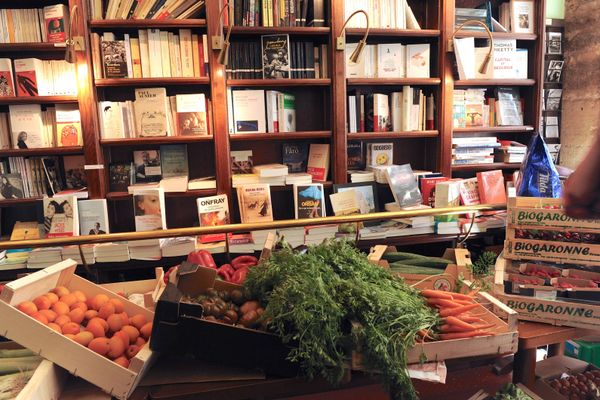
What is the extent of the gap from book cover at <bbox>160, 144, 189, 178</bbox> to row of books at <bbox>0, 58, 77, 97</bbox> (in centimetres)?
69

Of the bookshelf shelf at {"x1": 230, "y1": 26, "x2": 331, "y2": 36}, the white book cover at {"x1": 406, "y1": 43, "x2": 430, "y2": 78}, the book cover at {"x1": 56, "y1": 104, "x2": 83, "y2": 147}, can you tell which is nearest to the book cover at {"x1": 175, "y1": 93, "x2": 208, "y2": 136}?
the bookshelf shelf at {"x1": 230, "y1": 26, "x2": 331, "y2": 36}

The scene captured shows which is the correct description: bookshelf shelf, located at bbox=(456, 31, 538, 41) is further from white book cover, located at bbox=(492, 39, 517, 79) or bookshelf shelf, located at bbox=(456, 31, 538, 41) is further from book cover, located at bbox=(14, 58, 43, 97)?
book cover, located at bbox=(14, 58, 43, 97)

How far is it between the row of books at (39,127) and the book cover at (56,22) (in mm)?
427

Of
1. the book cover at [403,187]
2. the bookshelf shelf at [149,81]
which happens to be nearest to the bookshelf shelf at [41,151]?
the bookshelf shelf at [149,81]

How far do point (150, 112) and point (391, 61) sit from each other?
1.76 m

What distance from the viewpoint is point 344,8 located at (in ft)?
10.5

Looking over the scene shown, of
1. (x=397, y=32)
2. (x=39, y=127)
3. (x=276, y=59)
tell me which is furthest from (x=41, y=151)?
(x=397, y=32)

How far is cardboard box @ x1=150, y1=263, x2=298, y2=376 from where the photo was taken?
112 centimetres

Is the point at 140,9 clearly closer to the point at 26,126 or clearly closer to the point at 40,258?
the point at 26,126

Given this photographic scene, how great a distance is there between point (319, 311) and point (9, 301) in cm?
76

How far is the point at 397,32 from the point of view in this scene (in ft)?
10.9

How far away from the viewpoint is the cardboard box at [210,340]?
1121 mm

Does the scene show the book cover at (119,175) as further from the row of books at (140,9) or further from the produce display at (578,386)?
the produce display at (578,386)

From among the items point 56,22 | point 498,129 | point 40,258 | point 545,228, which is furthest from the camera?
point 498,129
